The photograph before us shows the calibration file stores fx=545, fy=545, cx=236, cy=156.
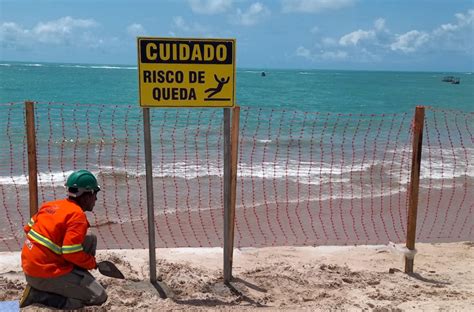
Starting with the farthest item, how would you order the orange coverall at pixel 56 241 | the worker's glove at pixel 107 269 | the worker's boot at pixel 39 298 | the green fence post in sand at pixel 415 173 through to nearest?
the green fence post in sand at pixel 415 173
the worker's glove at pixel 107 269
the worker's boot at pixel 39 298
the orange coverall at pixel 56 241

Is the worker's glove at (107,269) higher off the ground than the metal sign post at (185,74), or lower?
lower

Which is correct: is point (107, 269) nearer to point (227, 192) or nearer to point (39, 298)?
point (39, 298)

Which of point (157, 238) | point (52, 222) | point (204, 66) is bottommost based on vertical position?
point (157, 238)

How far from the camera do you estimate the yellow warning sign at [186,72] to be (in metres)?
5.54

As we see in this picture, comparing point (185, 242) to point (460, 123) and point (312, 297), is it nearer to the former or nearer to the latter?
point (312, 297)

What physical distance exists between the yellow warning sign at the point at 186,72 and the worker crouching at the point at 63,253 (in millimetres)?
1414

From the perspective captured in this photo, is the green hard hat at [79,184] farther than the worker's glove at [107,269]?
No

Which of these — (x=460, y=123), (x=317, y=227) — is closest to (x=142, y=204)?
(x=317, y=227)

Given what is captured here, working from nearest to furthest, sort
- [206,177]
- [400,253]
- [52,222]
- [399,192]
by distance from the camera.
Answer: [52,222], [400,253], [399,192], [206,177]

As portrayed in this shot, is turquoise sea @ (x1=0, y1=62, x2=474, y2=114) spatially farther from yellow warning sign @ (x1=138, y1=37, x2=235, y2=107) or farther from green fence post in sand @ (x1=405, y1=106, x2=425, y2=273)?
yellow warning sign @ (x1=138, y1=37, x2=235, y2=107)

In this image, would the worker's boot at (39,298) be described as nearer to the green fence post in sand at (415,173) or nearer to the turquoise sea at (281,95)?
the green fence post in sand at (415,173)

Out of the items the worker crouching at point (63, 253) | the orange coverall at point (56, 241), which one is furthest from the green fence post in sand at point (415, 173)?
the orange coverall at point (56, 241)

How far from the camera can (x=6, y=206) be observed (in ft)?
33.1

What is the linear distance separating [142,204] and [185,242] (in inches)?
95.2
